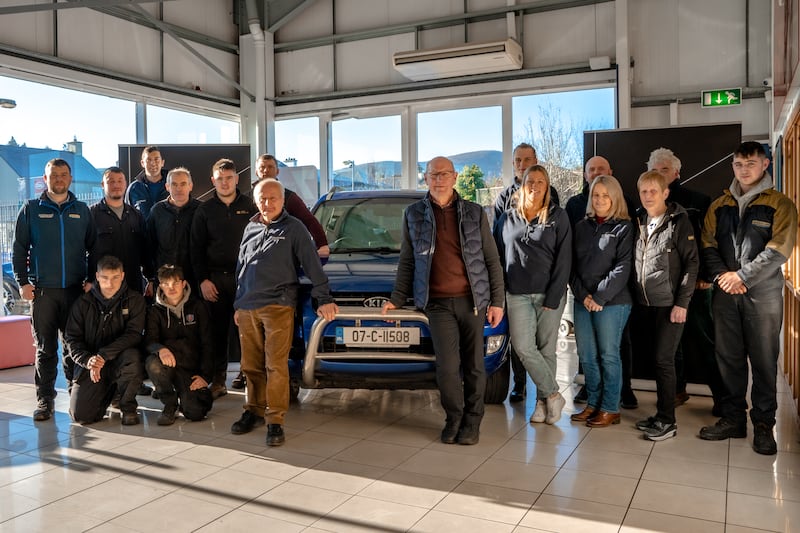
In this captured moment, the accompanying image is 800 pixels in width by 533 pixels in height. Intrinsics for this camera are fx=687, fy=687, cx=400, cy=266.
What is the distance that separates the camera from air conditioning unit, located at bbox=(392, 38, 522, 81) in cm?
820

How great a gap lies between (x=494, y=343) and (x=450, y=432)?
57cm

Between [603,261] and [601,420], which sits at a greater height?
[603,261]

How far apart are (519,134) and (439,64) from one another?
4.49 feet

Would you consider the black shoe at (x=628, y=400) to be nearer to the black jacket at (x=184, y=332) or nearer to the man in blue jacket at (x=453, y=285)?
the man in blue jacket at (x=453, y=285)

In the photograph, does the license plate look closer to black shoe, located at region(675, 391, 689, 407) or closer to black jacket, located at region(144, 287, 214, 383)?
black jacket, located at region(144, 287, 214, 383)

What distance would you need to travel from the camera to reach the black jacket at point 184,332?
4.25 m

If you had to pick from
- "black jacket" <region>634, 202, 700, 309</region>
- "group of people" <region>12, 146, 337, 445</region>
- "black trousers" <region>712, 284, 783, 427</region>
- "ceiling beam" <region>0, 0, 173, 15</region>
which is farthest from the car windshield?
"ceiling beam" <region>0, 0, 173, 15</region>

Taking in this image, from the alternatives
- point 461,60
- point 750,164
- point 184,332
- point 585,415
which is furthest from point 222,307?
point 461,60

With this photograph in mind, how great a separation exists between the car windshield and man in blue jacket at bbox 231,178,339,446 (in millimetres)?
834

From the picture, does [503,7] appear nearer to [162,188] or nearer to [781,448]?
[162,188]

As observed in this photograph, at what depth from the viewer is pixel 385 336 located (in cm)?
371

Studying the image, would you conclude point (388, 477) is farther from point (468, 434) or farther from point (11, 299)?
point (11, 299)

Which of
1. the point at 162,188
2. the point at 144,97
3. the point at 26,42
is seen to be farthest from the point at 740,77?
the point at 26,42

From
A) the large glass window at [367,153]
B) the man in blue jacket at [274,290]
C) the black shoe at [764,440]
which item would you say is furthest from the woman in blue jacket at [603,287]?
the large glass window at [367,153]
